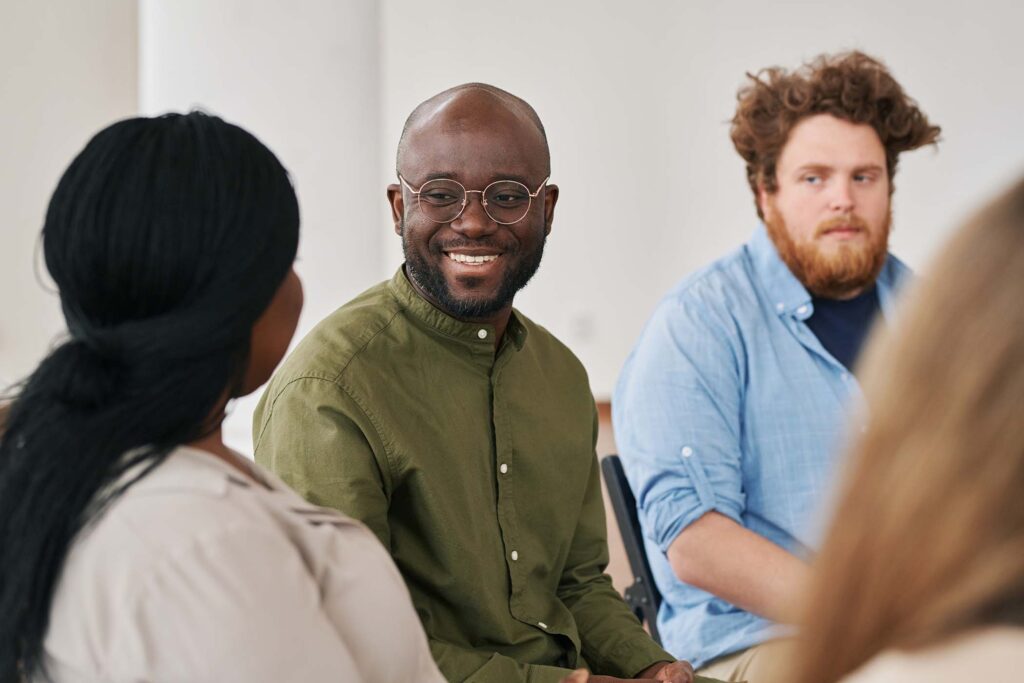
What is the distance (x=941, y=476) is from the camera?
2.90ft

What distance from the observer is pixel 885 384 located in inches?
36.3

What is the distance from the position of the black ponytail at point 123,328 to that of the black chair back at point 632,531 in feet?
4.94

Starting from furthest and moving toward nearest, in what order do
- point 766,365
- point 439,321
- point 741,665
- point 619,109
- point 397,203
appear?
point 619,109 < point 766,365 < point 741,665 < point 397,203 < point 439,321

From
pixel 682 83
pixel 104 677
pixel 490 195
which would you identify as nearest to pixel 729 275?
pixel 490 195

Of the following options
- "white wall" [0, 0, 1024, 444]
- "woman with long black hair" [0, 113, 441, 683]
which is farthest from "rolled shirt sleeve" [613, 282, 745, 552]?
"white wall" [0, 0, 1024, 444]

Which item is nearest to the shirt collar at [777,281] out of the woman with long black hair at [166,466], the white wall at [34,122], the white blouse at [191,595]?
the woman with long black hair at [166,466]

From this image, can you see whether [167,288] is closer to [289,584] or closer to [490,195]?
[289,584]

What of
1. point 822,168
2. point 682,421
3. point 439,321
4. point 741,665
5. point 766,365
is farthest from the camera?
point 822,168

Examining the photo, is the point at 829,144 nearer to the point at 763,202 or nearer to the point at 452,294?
the point at 763,202

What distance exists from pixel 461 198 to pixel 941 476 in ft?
4.53

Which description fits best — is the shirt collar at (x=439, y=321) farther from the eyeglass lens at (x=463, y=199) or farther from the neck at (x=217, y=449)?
the neck at (x=217, y=449)

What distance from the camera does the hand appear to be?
2.12 meters

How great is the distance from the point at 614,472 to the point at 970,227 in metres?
1.82

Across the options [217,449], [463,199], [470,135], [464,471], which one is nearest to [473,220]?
[463,199]
